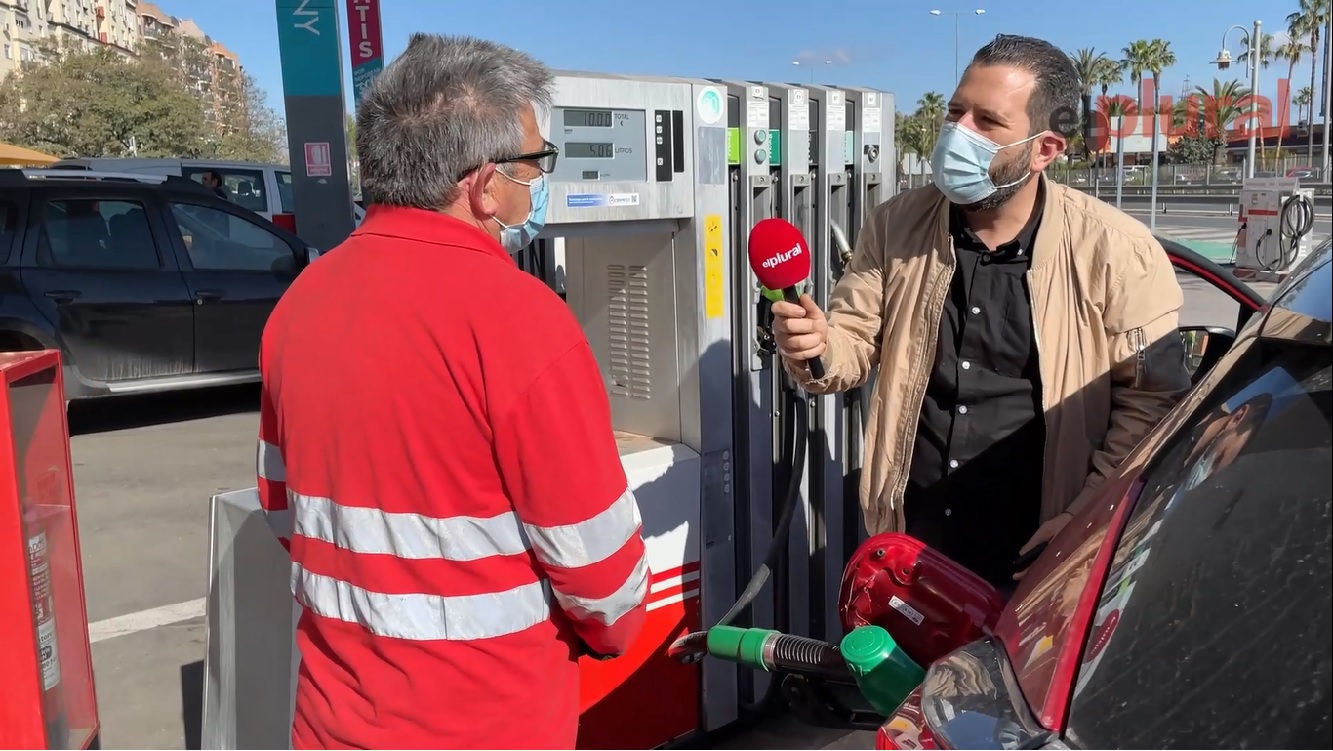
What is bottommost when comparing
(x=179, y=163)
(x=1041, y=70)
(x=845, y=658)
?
(x=845, y=658)

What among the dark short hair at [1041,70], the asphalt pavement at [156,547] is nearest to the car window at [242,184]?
the asphalt pavement at [156,547]

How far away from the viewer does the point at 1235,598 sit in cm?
123

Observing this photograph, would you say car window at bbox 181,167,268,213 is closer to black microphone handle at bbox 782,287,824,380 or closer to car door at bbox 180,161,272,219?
car door at bbox 180,161,272,219

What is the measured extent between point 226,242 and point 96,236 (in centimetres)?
96

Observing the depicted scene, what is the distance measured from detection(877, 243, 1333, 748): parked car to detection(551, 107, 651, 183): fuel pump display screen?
160cm

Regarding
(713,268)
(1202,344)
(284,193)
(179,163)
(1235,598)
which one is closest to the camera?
(1235,598)

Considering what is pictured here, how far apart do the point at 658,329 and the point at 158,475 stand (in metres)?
4.94

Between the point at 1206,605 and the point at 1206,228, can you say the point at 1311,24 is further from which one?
the point at 1206,605

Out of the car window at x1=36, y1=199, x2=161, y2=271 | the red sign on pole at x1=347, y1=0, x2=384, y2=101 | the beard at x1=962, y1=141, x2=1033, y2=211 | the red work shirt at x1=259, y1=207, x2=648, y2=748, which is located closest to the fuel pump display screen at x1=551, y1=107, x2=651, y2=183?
the beard at x1=962, y1=141, x2=1033, y2=211

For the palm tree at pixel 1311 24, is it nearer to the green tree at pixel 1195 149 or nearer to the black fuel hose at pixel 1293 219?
the green tree at pixel 1195 149

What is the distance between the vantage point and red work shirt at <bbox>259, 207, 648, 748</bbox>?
5.04 feet

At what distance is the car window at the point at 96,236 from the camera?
7762 mm

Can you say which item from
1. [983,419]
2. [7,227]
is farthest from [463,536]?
[7,227]

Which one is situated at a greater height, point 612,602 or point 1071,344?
point 1071,344
